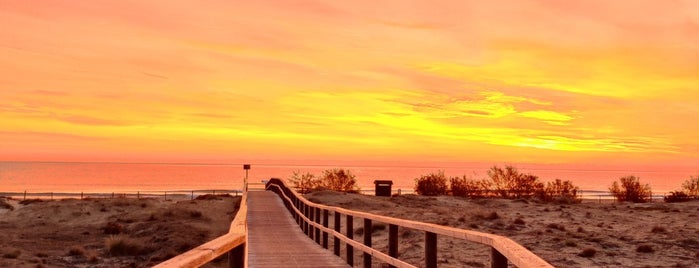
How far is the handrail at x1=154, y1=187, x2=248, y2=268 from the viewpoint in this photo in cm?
422

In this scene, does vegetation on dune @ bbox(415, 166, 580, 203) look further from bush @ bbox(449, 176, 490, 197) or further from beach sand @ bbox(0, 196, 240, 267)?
beach sand @ bbox(0, 196, 240, 267)

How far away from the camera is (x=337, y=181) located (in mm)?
63125

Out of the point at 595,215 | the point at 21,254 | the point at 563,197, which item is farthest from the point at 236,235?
Result: the point at 563,197

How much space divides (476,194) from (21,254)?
115 feet

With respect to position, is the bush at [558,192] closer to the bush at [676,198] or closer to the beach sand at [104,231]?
the bush at [676,198]

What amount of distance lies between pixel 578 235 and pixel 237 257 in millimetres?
20140

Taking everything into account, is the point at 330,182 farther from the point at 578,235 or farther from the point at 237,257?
the point at 237,257

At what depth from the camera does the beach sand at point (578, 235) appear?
65.5 feet

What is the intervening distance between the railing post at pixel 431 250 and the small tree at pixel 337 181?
5402 cm

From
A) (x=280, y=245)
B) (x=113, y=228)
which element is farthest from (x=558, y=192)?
(x=280, y=245)

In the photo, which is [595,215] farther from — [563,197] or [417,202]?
[563,197]

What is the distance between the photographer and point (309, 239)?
72.9ft

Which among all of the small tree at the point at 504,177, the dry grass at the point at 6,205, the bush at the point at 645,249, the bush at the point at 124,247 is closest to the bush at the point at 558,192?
the small tree at the point at 504,177

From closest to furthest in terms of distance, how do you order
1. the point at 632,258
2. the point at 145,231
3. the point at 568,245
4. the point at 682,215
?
the point at 632,258, the point at 568,245, the point at 682,215, the point at 145,231
